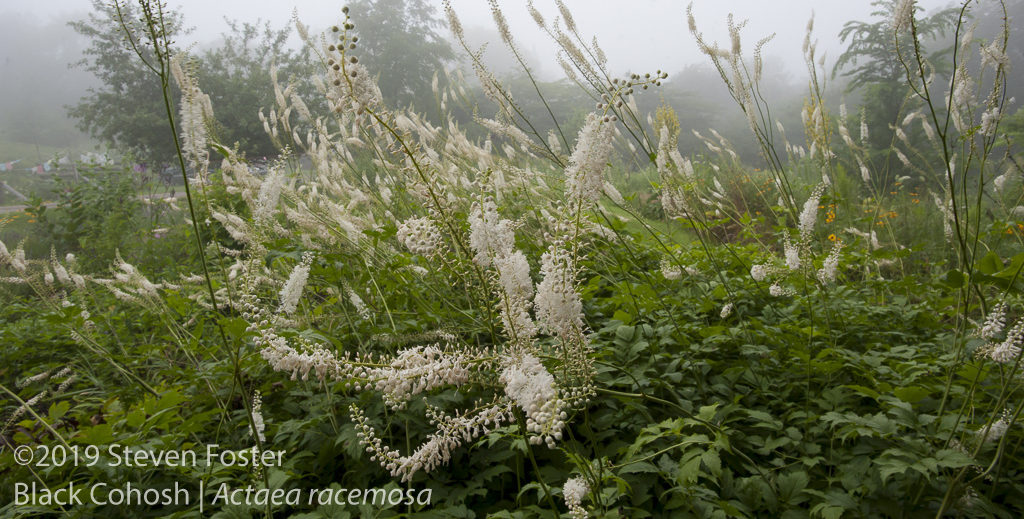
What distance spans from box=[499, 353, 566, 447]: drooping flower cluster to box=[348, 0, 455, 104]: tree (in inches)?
1147

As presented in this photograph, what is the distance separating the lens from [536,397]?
3.32 ft

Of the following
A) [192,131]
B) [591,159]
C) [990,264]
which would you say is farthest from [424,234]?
[990,264]

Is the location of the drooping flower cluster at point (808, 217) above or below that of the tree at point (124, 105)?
below

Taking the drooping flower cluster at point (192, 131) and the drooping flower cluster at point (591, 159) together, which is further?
the drooping flower cluster at point (192, 131)

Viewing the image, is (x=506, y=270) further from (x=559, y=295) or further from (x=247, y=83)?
(x=247, y=83)

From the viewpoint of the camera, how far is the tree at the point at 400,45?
29.3 meters

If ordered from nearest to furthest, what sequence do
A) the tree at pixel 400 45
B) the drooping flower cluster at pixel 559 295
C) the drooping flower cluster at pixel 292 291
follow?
the drooping flower cluster at pixel 559 295
the drooping flower cluster at pixel 292 291
the tree at pixel 400 45

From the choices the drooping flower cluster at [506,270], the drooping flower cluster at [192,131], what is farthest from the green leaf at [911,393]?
the drooping flower cluster at [192,131]

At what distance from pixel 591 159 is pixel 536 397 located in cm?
60

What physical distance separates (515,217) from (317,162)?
1.92 m

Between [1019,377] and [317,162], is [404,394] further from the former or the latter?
[317,162]

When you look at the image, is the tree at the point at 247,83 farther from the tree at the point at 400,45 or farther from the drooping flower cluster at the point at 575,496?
the drooping flower cluster at the point at 575,496

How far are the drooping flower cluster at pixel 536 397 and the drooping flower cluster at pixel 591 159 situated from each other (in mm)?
436

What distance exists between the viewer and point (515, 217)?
4871 mm
